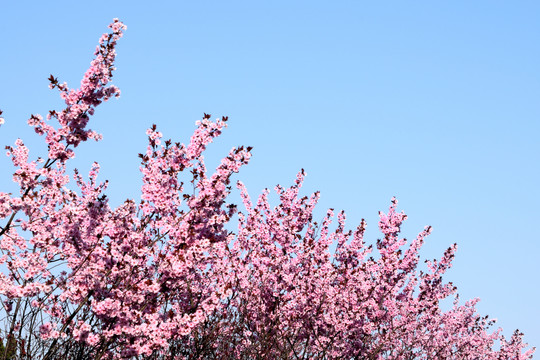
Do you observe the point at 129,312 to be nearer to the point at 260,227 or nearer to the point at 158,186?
the point at 158,186

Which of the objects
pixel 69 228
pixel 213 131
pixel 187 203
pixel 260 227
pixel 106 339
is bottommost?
pixel 106 339

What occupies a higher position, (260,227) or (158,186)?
(260,227)

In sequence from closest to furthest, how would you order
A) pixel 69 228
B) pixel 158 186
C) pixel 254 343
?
pixel 69 228, pixel 158 186, pixel 254 343

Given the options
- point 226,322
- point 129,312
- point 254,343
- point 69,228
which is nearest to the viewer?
point 129,312

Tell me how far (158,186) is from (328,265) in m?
7.65

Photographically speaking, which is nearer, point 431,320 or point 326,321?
point 326,321

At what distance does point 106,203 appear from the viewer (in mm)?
9984

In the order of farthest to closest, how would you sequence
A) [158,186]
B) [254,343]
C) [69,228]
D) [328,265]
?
[328,265] → [254,343] → [158,186] → [69,228]

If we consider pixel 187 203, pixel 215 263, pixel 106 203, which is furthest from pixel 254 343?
pixel 106 203

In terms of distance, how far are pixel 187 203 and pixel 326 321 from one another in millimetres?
6982

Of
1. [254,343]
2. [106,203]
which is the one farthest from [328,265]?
[106,203]

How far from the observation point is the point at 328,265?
16.8m

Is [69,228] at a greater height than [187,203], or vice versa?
[187,203]

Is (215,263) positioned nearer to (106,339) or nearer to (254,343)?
(254,343)
